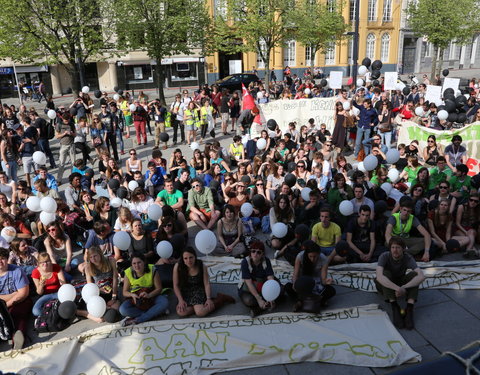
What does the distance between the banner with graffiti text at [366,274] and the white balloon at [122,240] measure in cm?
135

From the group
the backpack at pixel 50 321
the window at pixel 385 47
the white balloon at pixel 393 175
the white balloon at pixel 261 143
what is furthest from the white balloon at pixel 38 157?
the window at pixel 385 47

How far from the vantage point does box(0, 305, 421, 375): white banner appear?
187 inches

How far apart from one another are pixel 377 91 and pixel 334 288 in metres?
11.3

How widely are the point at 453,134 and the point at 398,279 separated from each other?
736cm

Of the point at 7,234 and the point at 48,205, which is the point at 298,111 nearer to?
the point at 48,205

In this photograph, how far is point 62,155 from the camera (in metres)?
11.8

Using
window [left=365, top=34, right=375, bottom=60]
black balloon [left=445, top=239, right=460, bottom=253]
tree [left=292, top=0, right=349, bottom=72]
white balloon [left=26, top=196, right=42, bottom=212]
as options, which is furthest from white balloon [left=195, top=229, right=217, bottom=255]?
window [left=365, top=34, right=375, bottom=60]

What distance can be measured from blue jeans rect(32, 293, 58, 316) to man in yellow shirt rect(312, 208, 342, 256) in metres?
3.88

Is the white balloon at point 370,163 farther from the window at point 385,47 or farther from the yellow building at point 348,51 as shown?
the window at point 385,47

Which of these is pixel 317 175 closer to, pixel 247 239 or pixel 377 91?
pixel 247 239

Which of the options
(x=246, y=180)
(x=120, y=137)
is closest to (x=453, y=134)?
(x=246, y=180)

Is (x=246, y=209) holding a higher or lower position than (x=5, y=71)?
lower

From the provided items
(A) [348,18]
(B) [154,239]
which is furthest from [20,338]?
(A) [348,18]

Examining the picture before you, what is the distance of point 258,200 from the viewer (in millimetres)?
8609
